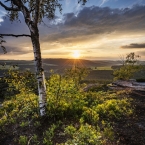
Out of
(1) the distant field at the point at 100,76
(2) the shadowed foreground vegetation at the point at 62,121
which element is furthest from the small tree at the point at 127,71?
A: (1) the distant field at the point at 100,76

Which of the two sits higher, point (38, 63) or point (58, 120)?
point (38, 63)

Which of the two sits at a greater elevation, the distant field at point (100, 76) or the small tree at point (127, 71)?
the small tree at point (127, 71)

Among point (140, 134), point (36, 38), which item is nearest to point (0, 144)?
point (36, 38)

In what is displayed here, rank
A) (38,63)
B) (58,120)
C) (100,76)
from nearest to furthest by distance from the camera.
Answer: (38,63) → (58,120) → (100,76)

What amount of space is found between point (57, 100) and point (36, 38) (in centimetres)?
345

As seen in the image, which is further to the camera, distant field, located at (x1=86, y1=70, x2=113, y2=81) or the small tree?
distant field, located at (x1=86, y1=70, x2=113, y2=81)

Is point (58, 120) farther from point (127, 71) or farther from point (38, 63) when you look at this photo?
point (127, 71)

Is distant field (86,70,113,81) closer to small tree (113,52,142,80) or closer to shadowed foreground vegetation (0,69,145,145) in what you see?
small tree (113,52,142,80)

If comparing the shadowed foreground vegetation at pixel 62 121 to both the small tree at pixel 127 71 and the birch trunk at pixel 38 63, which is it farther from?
the small tree at pixel 127 71

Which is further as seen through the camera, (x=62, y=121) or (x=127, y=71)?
A: (x=127, y=71)

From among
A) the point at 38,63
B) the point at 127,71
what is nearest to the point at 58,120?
the point at 38,63

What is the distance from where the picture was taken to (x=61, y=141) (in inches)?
251

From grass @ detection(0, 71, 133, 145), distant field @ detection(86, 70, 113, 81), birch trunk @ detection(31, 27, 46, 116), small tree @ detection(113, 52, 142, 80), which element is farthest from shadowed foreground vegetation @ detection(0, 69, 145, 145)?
distant field @ detection(86, 70, 113, 81)

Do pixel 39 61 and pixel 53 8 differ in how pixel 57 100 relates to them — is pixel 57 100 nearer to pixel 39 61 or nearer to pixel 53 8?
pixel 39 61
